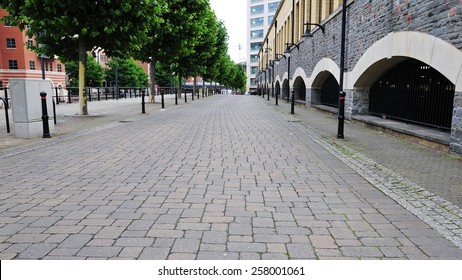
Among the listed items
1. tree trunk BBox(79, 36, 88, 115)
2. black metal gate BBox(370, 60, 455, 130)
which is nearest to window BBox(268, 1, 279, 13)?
tree trunk BBox(79, 36, 88, 115)

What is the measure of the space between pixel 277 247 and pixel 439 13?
23.9 ft

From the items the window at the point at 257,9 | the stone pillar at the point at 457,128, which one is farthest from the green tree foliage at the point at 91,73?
the stone pillar at the point at 457,128

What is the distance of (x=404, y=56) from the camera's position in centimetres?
984

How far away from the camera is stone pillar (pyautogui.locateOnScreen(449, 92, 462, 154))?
716cm

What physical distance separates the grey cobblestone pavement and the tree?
699 cm

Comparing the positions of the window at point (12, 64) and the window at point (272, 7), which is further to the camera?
the window at point (272, 7)

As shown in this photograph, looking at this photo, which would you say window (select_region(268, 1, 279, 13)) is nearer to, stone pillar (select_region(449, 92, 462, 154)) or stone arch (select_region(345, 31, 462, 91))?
stone arch (select_region(345, 31, 462, 91))

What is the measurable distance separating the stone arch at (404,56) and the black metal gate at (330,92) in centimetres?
440

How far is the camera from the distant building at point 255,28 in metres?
102

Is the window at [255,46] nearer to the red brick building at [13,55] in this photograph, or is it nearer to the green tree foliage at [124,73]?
the green tree foliage at [124,73]

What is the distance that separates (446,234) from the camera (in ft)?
11.8

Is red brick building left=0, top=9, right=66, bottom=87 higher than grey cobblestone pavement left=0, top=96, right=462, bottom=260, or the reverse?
red brick building left=0, top=9, right=66, bottom=87
